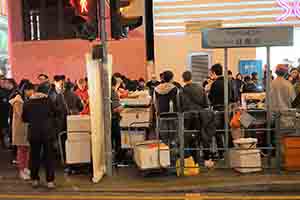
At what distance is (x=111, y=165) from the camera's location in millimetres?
9070

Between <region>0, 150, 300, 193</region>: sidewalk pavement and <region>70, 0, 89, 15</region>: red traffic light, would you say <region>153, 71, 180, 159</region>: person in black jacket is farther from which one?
<region>70, 0, 89, 15</region>: red traffic light

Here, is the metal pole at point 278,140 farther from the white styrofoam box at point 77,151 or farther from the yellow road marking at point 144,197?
the white styrofoam box at point 77,151

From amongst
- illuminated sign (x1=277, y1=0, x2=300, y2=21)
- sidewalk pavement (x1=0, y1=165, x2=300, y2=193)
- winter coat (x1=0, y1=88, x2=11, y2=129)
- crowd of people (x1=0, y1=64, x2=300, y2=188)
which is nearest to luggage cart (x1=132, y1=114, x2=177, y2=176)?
sidewalk pavement (x1=0, y1=165, x2=300, y2=193)

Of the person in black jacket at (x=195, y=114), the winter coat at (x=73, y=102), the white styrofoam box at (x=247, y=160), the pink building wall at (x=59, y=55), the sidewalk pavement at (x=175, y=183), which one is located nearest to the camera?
the sidewalk pavement at (x=175, y=183)

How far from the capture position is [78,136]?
9.29 metres

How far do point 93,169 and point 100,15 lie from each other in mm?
2469

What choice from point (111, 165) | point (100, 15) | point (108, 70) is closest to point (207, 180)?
point (111, 165)

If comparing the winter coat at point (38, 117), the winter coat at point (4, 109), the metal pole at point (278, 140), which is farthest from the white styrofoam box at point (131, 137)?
the winter coat at point (4, 109)

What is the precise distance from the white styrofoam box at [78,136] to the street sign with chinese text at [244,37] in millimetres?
2463

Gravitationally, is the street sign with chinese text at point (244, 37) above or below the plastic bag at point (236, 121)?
above

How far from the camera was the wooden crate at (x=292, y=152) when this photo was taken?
29.0ft

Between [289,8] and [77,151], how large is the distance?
12270 mm

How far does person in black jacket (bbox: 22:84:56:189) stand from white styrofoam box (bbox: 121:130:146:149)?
6.12ft

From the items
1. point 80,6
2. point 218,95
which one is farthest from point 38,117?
point 218,95
